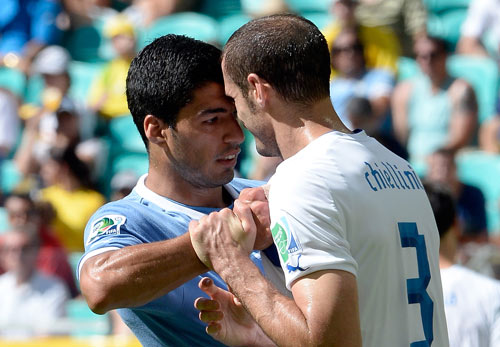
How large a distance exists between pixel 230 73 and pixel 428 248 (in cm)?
70

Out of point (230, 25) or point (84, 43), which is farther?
point (84, 43)

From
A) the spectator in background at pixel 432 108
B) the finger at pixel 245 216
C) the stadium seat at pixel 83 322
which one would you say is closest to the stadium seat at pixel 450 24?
the spectator in background at pixel 432 108

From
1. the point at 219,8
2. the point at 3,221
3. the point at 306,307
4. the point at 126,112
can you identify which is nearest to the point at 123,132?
the point at 126,112

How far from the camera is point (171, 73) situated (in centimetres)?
279

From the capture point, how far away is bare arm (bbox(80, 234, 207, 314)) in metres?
2.45

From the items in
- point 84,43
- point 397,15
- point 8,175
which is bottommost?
point 8,175

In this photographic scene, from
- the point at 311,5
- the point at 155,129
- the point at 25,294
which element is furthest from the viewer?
the point at 311,5

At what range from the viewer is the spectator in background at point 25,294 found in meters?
5.63

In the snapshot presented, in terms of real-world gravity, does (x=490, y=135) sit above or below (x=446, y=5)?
below

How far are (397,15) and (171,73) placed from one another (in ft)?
17.1

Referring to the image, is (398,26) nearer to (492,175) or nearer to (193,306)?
(492,175)

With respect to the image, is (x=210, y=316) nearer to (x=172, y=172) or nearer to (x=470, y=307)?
(x=172, y=172)

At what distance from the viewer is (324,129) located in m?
2.28

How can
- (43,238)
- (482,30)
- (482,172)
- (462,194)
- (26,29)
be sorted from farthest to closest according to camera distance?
1. (26,29)
2. (482,30)
3. (482,172)
4. (43,238)
5. (462,194)
